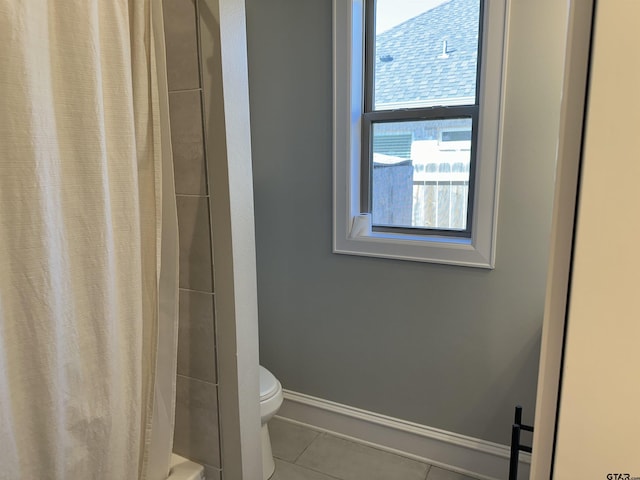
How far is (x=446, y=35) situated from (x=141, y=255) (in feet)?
5.11

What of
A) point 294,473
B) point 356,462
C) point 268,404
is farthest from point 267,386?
point 356,462

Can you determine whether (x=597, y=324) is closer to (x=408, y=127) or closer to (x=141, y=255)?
(x=141, y=255)

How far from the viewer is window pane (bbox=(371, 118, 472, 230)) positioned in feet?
5.92

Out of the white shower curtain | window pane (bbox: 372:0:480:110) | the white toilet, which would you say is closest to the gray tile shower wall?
the white shower curtain

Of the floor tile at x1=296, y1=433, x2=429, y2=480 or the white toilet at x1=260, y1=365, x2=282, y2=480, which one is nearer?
the white toilet at x1=260, y1=365, x2=282, y2=480

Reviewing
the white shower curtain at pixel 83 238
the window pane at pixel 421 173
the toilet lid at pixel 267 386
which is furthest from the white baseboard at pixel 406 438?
the white shower curtain at pixel 83 238

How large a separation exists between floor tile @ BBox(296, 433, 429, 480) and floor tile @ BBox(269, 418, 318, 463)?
40mm

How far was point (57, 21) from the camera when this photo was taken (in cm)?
77

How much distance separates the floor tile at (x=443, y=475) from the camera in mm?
1812

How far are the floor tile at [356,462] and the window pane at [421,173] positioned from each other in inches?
44.0

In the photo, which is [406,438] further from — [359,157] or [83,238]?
[83,238]

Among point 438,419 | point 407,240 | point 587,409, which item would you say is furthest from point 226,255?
point 438,419

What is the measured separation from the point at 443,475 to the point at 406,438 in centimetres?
21

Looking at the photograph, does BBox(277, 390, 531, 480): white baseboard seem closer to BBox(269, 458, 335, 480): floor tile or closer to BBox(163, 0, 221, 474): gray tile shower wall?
BBox(269, 458, 335, 480): floor tile
